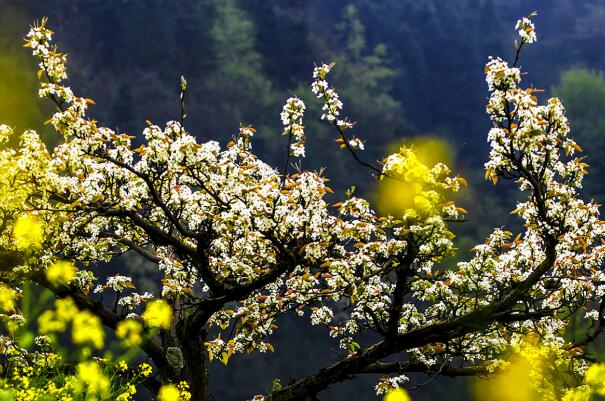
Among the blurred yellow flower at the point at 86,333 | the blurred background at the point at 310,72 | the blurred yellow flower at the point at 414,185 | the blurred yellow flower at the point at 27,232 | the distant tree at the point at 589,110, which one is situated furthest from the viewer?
the distant tree at the point at 589,110

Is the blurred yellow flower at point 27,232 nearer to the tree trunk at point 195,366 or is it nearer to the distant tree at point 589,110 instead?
the tree trunk at point 195,366

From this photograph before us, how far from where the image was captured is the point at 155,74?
49.1 meters

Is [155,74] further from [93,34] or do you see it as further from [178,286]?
[178,286]

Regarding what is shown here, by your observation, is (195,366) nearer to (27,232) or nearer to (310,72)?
(27,232)

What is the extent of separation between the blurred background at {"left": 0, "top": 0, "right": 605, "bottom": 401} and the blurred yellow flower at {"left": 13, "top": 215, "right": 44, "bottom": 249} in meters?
30.5

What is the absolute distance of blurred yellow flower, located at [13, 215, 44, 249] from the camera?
5.95 meters

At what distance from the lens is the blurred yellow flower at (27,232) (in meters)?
5.95

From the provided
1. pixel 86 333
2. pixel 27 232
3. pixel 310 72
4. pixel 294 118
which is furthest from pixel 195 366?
pixel 310 72

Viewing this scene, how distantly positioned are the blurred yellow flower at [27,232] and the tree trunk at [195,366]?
255cm

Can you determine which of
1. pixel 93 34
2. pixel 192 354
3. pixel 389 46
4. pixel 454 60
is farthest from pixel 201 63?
pixel 192 354

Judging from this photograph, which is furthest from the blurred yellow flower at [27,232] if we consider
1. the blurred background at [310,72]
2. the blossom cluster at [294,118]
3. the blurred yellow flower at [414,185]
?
the blurred background at [310,72]

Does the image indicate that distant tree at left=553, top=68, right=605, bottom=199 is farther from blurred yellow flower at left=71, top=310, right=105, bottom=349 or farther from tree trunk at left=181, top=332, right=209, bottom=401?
blurred yellow flower at left=71, top=310, right=105, bottom=349

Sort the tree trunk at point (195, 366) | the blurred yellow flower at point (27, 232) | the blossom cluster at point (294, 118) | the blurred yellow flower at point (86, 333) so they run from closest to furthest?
the blurred yellow flower at point (86, 333) < the blurred yellow flower at point (27, 232) < the blossom cluster at point (294, 118) < the tree trunk at point (195, 366)

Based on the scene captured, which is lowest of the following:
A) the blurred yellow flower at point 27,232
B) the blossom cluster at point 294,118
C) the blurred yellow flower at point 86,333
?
the blurred yellow flower at point 86,333
